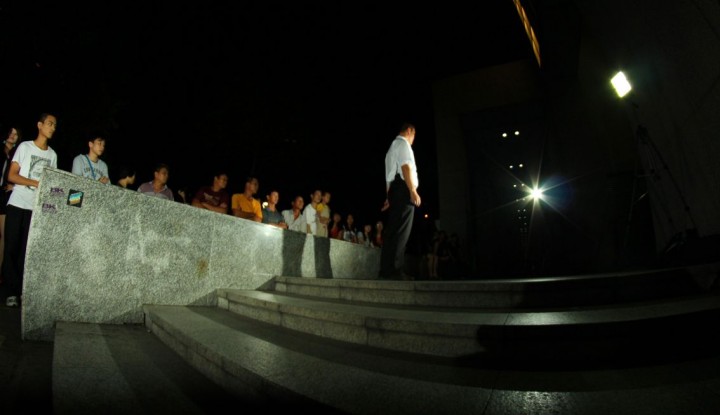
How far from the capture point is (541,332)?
1.93m

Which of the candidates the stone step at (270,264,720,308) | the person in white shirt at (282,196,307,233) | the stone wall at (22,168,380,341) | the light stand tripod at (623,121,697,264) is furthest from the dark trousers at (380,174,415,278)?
the light stand tripod at (623,121,697,264)

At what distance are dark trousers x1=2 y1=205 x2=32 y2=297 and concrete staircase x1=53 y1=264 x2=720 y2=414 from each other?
1.44 metres

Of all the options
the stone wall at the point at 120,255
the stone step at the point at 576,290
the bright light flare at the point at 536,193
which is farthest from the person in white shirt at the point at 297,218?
the bright light flare at the point at 536,193

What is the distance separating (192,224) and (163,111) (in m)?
15.7

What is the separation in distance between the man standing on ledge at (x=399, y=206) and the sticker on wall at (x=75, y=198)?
3474mm

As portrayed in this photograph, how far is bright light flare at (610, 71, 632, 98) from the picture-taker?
23.9 ft

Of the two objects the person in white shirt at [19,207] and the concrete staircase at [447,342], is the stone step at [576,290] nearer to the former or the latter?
the concrete staircase at [447,342]

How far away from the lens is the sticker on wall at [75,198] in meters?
3.50

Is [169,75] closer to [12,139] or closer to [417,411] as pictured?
[12,139]

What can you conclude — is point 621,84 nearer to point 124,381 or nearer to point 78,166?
point 124,381

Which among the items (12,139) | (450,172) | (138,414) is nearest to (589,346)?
(138,414)

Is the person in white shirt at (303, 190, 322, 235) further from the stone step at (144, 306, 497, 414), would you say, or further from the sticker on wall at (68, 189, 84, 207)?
the stone step at (144, 306, 497, 414)

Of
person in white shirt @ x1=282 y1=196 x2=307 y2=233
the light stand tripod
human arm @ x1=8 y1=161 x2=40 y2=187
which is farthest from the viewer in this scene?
person in white shirt @ x1=282 y1=196 x2=307 y2=233

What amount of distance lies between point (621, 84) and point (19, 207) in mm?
10824
